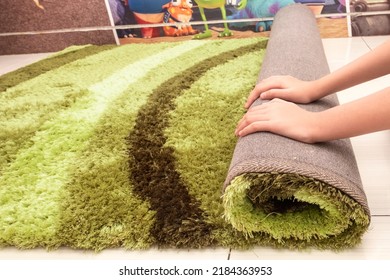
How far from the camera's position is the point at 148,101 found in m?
1.22

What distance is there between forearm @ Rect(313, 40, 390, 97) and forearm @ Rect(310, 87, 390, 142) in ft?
0.51

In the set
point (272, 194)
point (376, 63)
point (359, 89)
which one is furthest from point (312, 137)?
point (359, 89)

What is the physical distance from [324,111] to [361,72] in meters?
0.18

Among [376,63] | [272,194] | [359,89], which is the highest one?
[376,63]

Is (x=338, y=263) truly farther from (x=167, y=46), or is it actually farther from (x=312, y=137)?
(x=167, y=46)

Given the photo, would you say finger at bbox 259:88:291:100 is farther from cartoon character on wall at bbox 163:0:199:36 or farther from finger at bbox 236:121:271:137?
cartoon character on wall at bbox 163:0:199:36

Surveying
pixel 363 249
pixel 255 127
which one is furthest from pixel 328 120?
pixel 363 249

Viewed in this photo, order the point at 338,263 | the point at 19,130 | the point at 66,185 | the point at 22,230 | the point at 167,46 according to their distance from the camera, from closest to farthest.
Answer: the point at 338,263
the point at 22,230
the point at 66,185
the point at 19,130
the point at 167,46

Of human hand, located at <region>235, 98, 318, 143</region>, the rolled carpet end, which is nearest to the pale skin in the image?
human hand, located at <region>235, 98, 318, 143</region>

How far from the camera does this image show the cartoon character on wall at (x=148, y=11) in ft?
6.72

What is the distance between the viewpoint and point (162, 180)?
84 cm

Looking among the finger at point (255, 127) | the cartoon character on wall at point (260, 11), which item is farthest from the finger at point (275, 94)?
the cartoon character on wall at point (260, 11)

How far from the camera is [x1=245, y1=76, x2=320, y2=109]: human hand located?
0.81 metres

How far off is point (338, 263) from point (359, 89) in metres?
0.77
